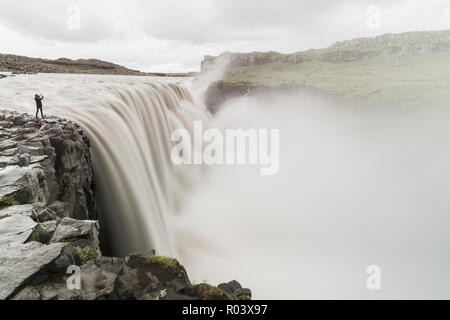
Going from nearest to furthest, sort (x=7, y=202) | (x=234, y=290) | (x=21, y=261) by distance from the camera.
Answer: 1. (x=21, y=261)
2. (x=234, y=290)
3. (x=7, y=202)

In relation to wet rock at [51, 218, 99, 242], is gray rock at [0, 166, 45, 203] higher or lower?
higher

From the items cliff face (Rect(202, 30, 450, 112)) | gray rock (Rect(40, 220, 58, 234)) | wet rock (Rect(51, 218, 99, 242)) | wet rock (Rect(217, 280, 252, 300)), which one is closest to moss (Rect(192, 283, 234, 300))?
wet rock (Rect(217, 280, 252, 300))

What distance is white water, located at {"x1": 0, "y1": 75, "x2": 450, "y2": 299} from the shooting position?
15.2 meters

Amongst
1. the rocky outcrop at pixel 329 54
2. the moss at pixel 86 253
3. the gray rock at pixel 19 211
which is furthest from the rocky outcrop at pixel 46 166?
the rocky outcrop at pixel 329 54

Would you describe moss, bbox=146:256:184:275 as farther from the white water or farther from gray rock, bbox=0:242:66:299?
the white water

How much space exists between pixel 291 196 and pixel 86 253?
80.1ft

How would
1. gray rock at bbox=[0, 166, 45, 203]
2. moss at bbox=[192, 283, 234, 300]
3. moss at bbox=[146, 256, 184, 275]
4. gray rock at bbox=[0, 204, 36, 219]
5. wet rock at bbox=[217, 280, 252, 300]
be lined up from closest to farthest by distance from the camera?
moss at bbox=[192, 283, 234, 300]
moss at bbox=[146, 256, 184, 275]
wet rock at bbox=[217, 280, 252, 300]
gray rock at bbox=[0, 204, 36, 219]
gray rock at bbox=[0, 166, 45, 203]

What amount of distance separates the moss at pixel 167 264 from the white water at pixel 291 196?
7.63m

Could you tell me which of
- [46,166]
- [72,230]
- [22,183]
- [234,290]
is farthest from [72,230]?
[234,290]

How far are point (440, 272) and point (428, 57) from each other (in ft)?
172

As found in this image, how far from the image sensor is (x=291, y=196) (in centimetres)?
2792

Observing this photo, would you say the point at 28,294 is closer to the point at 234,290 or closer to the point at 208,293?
the point at 208,293
